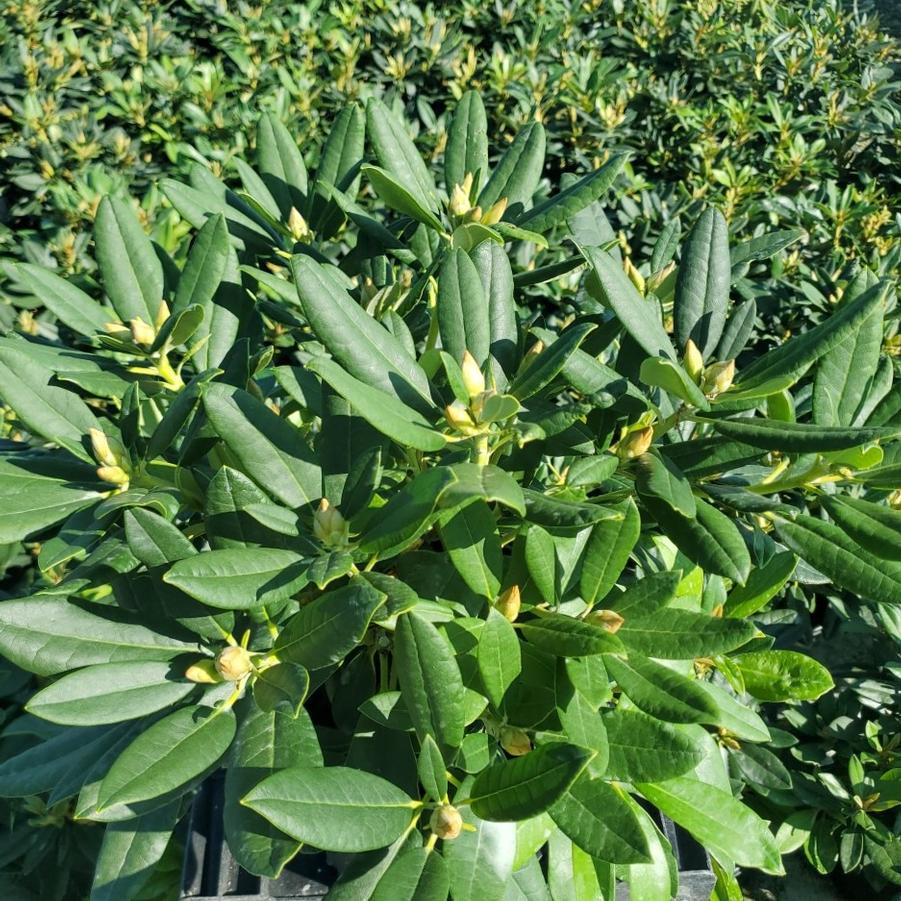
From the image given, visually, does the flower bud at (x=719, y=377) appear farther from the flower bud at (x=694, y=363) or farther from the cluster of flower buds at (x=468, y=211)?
the cluster of flower buds at (x=468, y=211)

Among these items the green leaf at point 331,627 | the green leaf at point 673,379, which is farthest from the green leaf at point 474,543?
the green leaf at point 673,379

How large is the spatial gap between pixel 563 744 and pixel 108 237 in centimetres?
94

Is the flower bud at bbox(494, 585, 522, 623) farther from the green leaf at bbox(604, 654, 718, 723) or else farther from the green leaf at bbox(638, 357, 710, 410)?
the green leaf at bbox(638, 357, 710, 410)

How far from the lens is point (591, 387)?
35.1 inches

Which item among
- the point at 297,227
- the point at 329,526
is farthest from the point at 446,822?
the point at 297,227

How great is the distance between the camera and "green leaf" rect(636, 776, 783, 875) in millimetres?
977

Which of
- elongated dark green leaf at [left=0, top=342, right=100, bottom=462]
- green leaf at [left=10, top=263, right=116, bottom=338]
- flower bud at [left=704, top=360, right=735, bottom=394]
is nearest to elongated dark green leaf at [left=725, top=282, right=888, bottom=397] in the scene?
flower bud at [left=704, top=360, right=735, bottom=394]

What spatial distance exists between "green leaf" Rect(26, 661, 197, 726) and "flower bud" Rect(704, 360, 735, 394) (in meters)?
0.68

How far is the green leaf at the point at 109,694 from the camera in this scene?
0.80 metres

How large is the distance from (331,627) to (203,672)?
192 mm

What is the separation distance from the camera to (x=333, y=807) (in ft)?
2.45

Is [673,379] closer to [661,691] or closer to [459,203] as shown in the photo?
[661,691]

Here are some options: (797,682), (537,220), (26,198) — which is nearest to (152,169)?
(26,198)

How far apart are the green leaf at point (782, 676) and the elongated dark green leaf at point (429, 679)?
56cm
